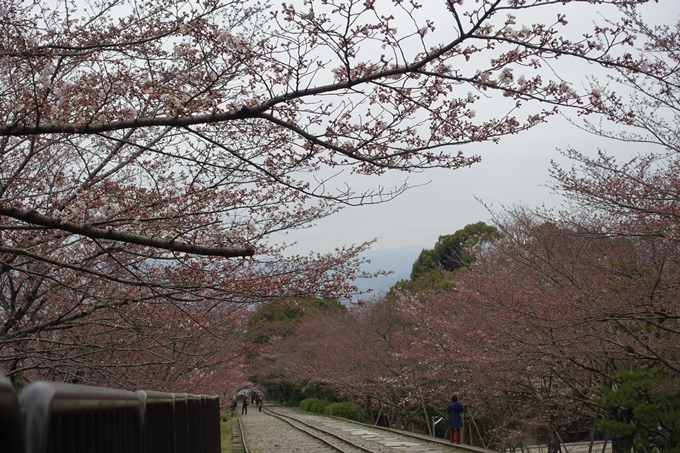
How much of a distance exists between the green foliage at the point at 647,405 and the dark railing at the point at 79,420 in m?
9.08

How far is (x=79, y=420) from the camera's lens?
1755 mm

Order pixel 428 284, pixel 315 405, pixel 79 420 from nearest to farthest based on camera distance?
pixel 79 420, pixel 428 284, pixel 315 405

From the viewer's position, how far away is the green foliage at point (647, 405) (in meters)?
10.6

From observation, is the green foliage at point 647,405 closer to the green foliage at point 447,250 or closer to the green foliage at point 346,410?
the green foliage at point 346,410

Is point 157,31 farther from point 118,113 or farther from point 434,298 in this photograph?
point 434,298

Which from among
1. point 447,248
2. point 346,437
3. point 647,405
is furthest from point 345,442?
point 447,248

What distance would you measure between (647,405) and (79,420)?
35.2 feet

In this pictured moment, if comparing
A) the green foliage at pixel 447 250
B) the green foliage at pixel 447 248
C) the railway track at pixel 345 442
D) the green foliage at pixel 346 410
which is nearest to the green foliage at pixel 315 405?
the green foliage at pixel 346 410

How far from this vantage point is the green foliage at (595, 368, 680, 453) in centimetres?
1057

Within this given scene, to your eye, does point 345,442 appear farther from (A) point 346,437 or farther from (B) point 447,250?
(B) point 447,250

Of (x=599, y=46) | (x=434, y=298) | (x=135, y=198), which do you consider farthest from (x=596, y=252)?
(x=434, y=298)

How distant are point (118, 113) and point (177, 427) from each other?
2593 millimetres

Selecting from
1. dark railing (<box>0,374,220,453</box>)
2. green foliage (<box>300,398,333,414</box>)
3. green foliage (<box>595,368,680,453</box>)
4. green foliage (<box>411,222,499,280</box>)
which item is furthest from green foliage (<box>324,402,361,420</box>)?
dark railing (<box>0,374,220,453</box>)

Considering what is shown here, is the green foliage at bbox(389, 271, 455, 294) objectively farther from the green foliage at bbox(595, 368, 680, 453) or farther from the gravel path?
the green foliage at bbox(595, 368, 680, 453)
